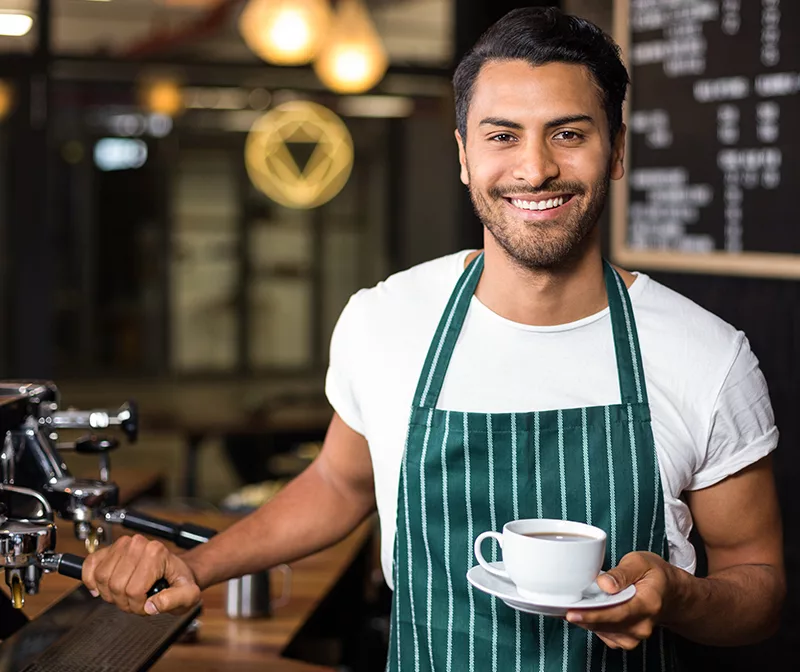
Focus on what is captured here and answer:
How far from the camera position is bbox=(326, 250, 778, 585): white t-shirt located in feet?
5.23

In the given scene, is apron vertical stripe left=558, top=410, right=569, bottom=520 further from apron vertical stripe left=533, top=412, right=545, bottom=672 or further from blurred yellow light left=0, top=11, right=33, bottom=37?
blurred yellow light left=0, top=11, right=33, bottom=37

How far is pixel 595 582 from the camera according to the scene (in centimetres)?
135

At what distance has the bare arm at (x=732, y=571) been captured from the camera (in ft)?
4.69

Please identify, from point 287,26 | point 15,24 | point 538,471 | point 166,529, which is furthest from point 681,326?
point 15,24

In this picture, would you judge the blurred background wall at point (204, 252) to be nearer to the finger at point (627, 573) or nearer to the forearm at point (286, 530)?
the forearm at point (286, 530)

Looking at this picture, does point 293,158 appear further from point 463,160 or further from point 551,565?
point 551,565

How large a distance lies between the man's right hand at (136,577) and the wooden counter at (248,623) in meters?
0.34

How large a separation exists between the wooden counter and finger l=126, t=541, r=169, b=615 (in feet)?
1.15

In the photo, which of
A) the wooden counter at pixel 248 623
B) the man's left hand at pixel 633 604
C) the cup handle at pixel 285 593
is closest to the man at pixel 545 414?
the man's left hand at pixel 633 604

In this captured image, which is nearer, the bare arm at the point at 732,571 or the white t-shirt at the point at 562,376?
the bare arm at the point at 732,571

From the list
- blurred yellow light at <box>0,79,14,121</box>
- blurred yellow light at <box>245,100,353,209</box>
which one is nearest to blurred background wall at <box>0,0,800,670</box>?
blurred yellow light at <box>245,100,353,209</box>

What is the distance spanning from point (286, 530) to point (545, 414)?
16.8 inches

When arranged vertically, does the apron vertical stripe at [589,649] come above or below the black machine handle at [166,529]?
below

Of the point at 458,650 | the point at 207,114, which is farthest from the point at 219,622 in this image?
the point at 207,114
